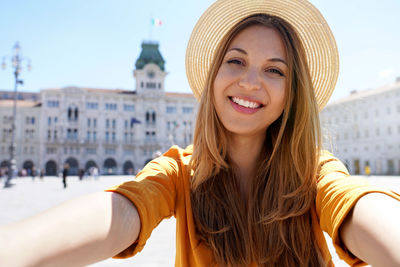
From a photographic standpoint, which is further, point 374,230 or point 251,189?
point 251,189

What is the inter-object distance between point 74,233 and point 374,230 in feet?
2.80

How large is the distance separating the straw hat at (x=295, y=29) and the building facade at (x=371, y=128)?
130ft

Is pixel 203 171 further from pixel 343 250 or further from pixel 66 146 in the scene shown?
pixel 66 146

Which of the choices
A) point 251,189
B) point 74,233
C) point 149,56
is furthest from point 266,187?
point 149,56

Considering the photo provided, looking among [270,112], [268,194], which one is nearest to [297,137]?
[270,112]

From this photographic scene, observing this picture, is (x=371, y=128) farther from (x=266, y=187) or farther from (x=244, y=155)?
(x=266, y=187)

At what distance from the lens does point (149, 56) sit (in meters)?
56.2

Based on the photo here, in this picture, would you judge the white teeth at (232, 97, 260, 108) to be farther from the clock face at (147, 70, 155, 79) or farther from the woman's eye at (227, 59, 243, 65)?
the clock face at (147, 70, 155, 79)

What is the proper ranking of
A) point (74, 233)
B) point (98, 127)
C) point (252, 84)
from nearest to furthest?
point (74, 233) → point (252, 84) → point (98, 127)

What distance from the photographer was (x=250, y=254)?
4.33ft

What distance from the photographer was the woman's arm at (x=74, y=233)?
771mm

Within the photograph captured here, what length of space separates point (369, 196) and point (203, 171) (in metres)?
0.71

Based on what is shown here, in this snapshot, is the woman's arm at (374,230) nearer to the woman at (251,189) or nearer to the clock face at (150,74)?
the woman at (251,189)

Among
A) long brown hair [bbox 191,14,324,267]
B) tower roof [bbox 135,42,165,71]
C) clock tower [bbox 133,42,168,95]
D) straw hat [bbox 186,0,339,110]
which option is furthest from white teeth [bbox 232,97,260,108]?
tower roof [bbox 135,42,165,71]
